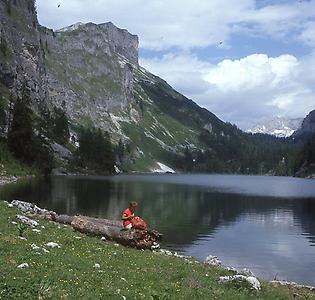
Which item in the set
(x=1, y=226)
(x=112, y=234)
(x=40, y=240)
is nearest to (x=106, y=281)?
(x=40, y=240)

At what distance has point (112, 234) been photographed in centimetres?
3450

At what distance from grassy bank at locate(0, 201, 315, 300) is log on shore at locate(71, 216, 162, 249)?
13.0ft

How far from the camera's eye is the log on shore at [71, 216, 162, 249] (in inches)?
1335

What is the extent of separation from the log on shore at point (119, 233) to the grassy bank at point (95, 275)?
3964 mm

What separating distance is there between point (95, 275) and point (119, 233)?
1408cm

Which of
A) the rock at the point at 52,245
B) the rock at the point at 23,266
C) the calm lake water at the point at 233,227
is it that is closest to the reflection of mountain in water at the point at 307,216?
the calm lake water at the point at 233,227

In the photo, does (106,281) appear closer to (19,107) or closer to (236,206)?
(236,206)

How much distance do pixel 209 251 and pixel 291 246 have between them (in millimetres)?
11626

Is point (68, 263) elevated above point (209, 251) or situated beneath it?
elevated above

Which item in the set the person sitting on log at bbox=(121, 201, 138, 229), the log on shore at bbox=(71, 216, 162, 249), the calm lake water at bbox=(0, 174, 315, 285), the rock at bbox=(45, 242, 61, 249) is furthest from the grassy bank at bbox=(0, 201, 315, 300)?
the calm lake water at bbox=(0, 174, 315, 285)

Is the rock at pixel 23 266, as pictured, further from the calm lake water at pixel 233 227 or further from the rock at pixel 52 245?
the calm lake water at pixel 233 227

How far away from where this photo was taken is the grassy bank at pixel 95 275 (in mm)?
17000

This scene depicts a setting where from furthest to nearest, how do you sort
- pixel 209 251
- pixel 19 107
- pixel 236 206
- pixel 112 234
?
pixel 19 107, pixel 236 206, pixel 209 251, pixel 112 234

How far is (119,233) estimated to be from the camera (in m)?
34.4
